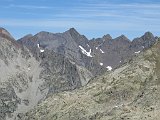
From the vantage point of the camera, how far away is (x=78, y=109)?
15750 cm

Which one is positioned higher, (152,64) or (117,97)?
(152,64)

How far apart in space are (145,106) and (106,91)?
37.3m

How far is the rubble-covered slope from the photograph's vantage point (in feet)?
476

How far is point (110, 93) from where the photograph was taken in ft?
522

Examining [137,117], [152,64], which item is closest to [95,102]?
[152,64]

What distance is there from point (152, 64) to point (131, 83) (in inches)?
498

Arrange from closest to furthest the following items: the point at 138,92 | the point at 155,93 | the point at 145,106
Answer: the point at 145,106, the point at 155,93, the point at 138,92

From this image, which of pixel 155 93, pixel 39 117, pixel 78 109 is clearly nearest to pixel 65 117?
pixel 78 109

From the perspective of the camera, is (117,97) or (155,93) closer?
(155,93)

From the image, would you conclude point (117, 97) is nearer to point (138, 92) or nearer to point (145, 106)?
point (138, 92)

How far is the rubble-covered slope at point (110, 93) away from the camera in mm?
145188

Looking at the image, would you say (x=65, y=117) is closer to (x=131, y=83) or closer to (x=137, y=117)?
(x=131, y=83)

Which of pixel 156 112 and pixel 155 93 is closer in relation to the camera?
pixel 156 112

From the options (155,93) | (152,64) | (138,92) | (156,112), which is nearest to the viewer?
(156,112)
